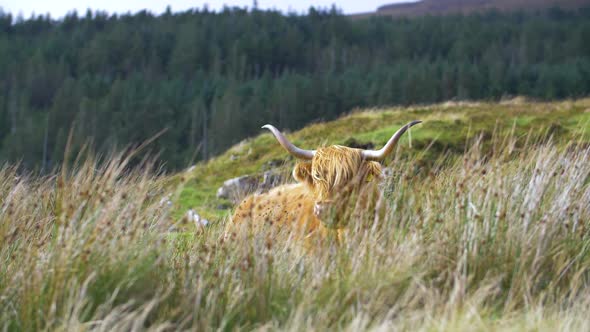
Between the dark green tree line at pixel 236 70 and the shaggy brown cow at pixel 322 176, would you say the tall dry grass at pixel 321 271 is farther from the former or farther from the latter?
the dark green tree line at pixel 236 70

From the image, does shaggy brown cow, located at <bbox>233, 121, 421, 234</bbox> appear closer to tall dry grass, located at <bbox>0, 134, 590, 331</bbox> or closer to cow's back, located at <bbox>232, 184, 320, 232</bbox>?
cow's back, located at <bbox>232, 184, 320, 232</bbox>

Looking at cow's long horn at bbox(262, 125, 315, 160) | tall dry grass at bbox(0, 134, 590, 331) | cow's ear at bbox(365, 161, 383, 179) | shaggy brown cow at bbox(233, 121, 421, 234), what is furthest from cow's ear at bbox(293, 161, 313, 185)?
tall dry grass at bbox(0, 134, 590, 331)

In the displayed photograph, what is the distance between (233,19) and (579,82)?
2791 inches

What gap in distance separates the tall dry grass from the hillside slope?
348 inches

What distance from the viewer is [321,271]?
4.30 m

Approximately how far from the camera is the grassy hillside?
3.83 m

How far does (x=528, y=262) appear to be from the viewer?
4543 mm

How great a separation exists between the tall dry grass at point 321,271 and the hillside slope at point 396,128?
8835mm

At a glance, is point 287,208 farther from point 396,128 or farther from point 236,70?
point 236,70

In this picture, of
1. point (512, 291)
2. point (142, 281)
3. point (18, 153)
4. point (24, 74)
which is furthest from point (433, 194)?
point (24, 74)

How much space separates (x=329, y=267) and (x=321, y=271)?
7.4 inches

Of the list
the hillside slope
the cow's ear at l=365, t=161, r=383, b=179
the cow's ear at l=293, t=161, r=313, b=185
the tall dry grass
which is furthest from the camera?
the hillside slope

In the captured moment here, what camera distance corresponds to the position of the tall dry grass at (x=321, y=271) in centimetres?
383

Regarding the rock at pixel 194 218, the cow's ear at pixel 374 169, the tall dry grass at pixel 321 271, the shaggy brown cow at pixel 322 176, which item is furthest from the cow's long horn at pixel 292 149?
the tall dry grass at pixel 321 271
